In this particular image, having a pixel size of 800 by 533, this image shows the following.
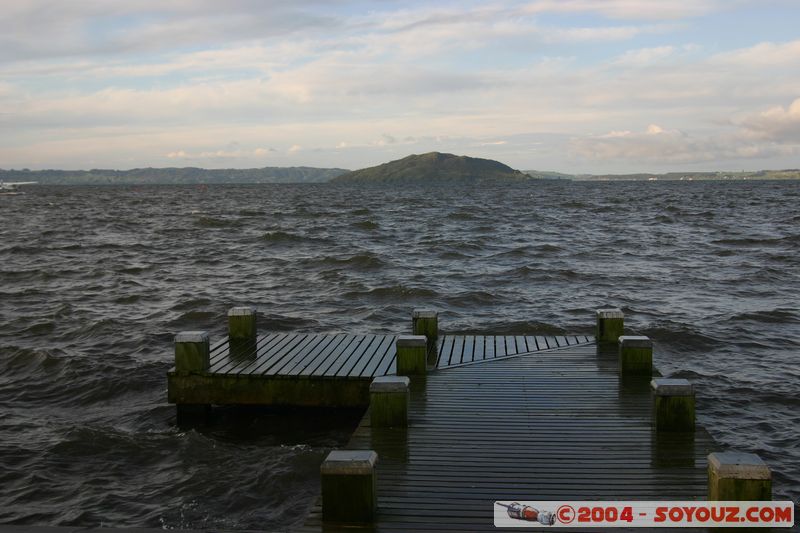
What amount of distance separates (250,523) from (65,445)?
438cm

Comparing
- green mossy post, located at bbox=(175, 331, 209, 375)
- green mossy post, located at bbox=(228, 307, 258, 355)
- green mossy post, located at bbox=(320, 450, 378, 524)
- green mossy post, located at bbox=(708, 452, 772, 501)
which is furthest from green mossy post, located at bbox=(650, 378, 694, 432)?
green mossy post, located at bbox=(228, 307, 258, 355)

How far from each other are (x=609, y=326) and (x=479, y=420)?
5418mm

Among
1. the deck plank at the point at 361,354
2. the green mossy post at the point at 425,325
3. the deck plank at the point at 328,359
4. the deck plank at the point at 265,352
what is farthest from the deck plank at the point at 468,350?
the deck plank at the point at 265,352

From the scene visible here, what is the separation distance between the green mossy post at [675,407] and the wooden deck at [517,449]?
0.19 m

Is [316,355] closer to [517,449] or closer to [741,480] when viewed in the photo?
[517,449]

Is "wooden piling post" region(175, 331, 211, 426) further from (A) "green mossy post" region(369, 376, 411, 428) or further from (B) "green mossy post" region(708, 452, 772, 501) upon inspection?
(B) "green mossy post" region(708, 452, 772, 501)

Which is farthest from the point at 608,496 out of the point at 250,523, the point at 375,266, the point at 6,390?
the point at 375,266

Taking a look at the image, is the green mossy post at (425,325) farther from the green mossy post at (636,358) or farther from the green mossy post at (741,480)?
the green mossy post at (741,480)

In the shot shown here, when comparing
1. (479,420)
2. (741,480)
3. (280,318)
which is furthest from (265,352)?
(280,318)

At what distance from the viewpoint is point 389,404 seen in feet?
30.4

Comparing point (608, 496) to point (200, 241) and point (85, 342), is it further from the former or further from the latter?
point (200, 241)

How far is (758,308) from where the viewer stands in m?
23.2

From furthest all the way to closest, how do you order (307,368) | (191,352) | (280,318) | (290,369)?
(280,318), (307,368), (290,369), (191,352)

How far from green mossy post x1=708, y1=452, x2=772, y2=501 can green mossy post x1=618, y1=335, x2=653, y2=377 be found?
17.2 feet
